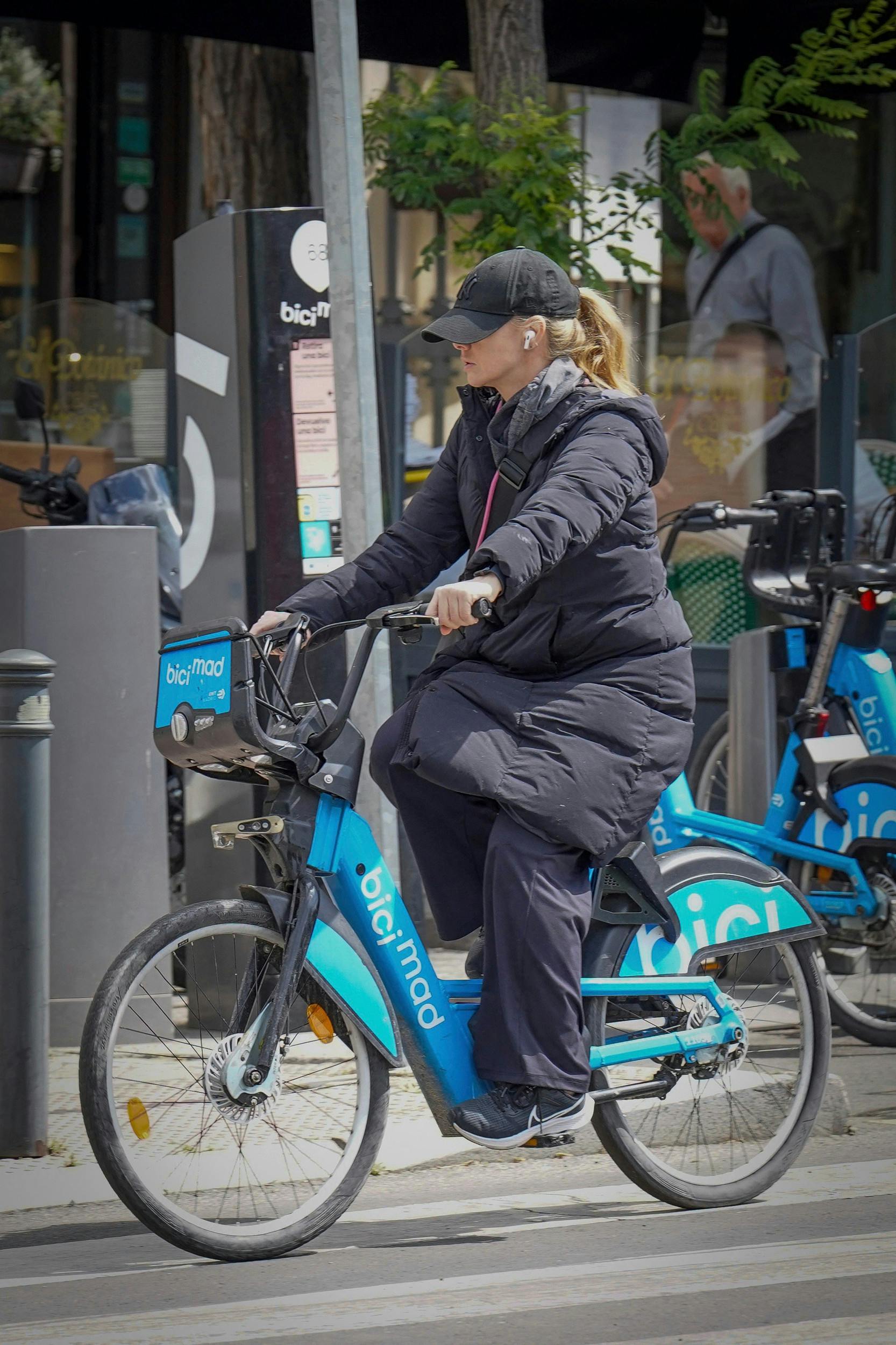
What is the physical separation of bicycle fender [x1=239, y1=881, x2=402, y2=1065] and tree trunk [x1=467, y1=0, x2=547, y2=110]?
4.94 metres

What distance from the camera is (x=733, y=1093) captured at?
4.21m

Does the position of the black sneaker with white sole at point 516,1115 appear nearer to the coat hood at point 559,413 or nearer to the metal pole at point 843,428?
the coat hood at point 559,413

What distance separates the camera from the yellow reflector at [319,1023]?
3.79m

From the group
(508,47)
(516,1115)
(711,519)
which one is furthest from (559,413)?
(508,47)

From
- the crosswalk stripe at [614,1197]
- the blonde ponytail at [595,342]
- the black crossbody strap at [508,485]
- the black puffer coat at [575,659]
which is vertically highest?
the blonde ponytail at [595,342]

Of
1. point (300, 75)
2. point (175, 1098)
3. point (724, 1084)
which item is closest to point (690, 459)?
point (300, 75)

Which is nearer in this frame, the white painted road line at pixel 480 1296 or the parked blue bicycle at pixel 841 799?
the white painted road line at pixel 480 1296

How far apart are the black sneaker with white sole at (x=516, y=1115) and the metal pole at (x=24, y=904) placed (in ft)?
3.87

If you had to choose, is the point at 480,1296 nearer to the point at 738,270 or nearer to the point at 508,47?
the point at 508,47

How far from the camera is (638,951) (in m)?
4.09

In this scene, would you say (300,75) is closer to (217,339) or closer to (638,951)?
(217,339)

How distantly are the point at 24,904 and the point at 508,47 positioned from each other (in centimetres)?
477

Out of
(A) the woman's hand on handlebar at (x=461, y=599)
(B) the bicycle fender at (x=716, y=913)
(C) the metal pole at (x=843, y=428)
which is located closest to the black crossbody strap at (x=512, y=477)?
(A) the woman's hand on handlebar at (x=461, y=599)

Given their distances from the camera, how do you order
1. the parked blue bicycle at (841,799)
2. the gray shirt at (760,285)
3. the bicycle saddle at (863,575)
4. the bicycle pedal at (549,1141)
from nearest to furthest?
the bicycle pedal at (549,1141), the parked blue bicycle at (841,799), the bicycle saddle at (863,575), the gray shirt at (760,285)
